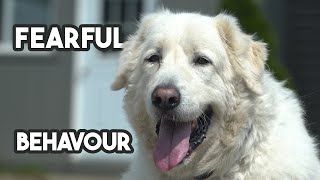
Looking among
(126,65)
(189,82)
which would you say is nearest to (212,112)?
(189,82)

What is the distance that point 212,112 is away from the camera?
A: 5.12 metres

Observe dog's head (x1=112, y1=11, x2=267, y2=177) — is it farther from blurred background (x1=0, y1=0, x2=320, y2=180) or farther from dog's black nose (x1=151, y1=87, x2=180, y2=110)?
blurred background (x1=0, y1=0, x2=320, y2=180)

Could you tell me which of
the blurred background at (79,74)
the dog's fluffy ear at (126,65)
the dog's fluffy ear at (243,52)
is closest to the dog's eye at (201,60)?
the dog's fluffy ear at (243,52)

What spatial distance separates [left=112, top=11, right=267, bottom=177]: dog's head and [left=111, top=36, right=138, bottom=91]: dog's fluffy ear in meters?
0.10

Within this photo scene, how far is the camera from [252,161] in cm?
508

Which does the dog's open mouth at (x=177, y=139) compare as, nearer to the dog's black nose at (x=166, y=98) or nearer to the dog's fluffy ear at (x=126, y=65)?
the dog's black nose at (x=166, y=98)

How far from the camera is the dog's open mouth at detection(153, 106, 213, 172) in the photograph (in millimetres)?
5051

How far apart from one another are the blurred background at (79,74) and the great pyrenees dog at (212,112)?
7192 millimetres

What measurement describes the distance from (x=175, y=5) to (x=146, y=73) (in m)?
7.67

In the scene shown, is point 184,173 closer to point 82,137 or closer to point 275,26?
point 82,137

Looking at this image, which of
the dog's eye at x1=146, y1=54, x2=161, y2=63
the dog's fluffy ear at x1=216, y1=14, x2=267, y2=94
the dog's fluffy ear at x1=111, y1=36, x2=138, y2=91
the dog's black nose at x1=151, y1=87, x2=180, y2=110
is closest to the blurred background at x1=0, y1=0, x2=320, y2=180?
the dog's fluffy ear at x1=111, y1=36, x2=138, y2=91

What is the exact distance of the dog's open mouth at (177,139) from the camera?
505cm

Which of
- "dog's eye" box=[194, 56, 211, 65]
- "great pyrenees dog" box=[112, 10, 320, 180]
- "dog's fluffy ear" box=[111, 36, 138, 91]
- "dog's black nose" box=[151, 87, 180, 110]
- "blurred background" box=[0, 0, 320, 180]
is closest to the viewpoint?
"dog's black nose" box=[151, 87, 180, 110]

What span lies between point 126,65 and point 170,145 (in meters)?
0.67
